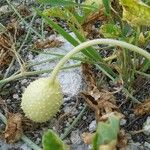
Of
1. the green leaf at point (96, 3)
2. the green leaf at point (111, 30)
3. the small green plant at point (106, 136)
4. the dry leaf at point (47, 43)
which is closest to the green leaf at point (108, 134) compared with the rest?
the small green plant at point (106, 136)

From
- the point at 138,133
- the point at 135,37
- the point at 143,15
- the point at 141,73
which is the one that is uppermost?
the point at 143,15

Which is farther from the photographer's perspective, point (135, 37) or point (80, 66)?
point (80, 66)

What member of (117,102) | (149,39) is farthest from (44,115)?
(149,39)

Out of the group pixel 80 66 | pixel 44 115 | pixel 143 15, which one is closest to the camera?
pixel 143 15

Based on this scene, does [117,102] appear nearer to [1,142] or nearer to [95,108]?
[95,108]

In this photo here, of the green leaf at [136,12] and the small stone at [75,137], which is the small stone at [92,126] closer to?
the small stone at [75,137]

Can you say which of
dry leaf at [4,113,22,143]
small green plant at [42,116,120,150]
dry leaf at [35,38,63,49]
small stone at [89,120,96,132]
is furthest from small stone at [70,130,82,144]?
small green plant at [42,116,120,150]
